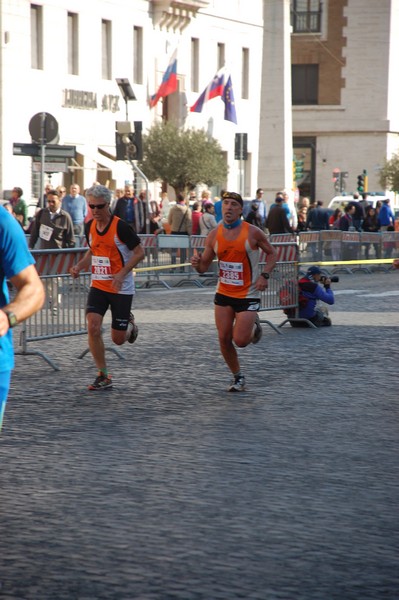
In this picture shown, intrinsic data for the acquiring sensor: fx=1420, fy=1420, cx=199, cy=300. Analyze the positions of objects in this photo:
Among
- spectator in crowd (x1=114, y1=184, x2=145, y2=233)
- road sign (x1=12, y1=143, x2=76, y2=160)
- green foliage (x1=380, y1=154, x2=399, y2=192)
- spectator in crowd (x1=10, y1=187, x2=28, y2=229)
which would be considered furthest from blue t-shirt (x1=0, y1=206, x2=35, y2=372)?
green foliage (x1=380, y1=154, x2=399, y2=192)

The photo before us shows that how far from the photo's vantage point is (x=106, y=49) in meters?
45.4

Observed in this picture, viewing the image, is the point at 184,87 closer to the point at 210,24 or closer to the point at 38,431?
the point at 210,24

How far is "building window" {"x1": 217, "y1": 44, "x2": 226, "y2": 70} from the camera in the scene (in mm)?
52625

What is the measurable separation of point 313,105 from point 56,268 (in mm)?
64294

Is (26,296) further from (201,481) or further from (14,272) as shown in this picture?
(201,481)

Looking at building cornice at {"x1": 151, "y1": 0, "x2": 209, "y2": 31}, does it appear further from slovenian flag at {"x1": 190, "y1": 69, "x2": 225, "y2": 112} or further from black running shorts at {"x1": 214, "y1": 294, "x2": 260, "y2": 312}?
black running shorts at {"x1": 214, "y1": 294, "x2": 260, "y2": 312}

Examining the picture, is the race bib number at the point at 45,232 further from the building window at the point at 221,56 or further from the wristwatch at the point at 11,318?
the building window at the point at 221,56

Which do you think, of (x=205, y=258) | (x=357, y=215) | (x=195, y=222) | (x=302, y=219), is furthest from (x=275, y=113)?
(x=205, y=258)

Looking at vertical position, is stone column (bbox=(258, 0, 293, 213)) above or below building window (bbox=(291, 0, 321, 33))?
below

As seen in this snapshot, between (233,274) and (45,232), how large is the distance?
28.0 feet

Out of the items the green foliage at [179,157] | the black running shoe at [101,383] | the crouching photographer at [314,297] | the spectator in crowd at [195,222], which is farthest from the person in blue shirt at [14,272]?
the green foliage at [179,157]

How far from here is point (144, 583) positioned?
5.27m

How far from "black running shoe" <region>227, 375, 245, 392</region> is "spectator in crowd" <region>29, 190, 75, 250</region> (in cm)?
868

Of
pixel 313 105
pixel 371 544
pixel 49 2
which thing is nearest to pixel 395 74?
pixel 313 105
